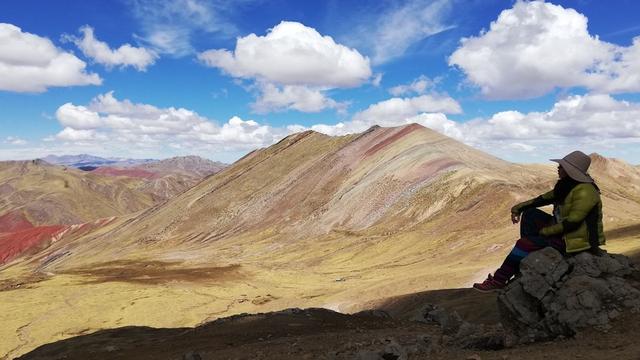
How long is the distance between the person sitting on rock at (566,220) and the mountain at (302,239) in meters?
24.6

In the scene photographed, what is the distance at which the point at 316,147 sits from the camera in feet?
407

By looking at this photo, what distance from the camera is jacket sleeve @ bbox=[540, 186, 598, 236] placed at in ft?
A: 33.0

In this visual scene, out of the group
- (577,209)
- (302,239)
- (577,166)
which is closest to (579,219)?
(577,209)

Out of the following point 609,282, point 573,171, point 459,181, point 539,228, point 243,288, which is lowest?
point 243,288

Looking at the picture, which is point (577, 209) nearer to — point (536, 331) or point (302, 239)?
point (536, 331)

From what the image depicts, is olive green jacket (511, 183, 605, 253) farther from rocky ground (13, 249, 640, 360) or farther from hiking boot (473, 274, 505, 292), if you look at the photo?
hiking boot (473, 274, 505, 292)

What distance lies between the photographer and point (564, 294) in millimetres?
10438

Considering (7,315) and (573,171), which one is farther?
(7,315)

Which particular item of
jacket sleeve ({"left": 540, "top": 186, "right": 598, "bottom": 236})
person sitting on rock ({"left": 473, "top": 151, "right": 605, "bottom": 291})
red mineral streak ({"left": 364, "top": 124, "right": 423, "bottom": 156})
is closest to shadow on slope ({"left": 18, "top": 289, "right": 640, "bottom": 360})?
person sitting on rock ({"left": 473, "top": 151, "right": 605, "bottom": 291})

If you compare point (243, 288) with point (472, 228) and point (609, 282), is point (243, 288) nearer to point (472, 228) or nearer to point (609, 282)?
point (472, 228)

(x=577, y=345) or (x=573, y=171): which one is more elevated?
(x=573, y=171)

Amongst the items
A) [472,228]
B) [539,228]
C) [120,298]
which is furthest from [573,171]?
[472,228]

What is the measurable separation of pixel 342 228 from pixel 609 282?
66928mm

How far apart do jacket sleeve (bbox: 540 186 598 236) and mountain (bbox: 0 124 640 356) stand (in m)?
25.3
